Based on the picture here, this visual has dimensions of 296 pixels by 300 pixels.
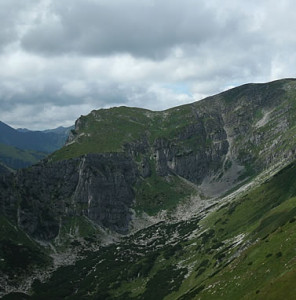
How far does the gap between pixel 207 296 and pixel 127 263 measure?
11944 cm

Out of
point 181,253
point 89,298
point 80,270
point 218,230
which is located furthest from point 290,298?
point 80,270

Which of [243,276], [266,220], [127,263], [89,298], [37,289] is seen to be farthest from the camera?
[127,263]

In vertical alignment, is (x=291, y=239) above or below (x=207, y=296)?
above

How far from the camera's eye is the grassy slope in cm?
7406

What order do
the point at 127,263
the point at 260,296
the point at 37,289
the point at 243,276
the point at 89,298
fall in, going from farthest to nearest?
the point at 127,263 → the point at 37,289 → the point at 89,298 → the point at 243,276 → the point at 260,296

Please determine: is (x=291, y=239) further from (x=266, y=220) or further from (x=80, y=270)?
(x=80, y=270)

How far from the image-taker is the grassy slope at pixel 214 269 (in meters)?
74.1

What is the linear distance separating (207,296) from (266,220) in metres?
65.3

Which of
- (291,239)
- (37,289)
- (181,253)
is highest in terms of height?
(291,239)

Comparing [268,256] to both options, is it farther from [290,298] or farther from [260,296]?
[290,298]

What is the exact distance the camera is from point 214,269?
12181 centimetres

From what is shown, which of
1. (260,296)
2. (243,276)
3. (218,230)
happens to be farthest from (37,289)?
(260,296)

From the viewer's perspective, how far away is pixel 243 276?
7812 cm

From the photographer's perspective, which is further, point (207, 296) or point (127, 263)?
point (127, 263)
